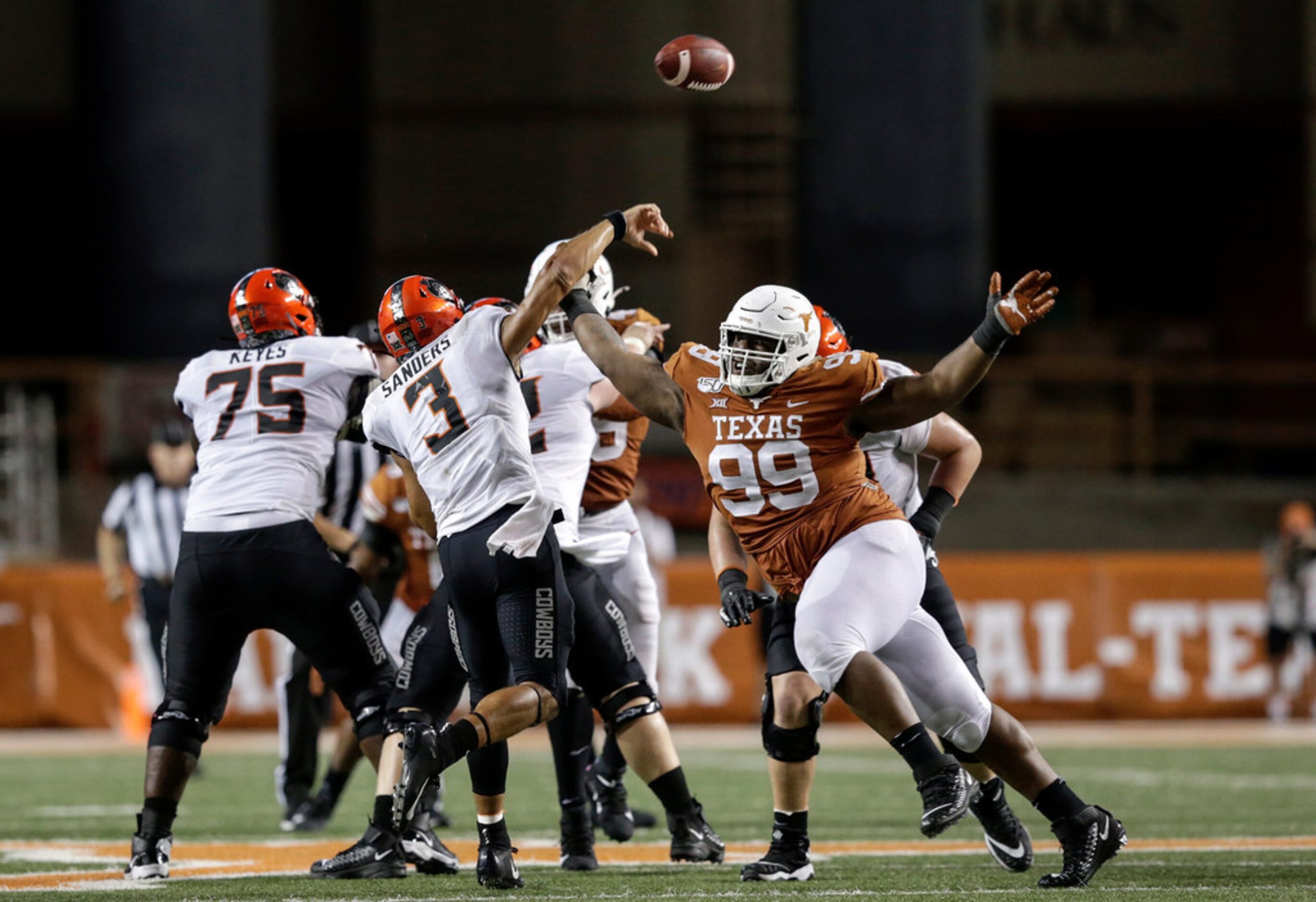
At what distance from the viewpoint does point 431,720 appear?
20.6ft

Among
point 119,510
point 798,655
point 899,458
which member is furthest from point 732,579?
point 119,510

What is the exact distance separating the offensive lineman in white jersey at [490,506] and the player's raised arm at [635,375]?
0.61 ft

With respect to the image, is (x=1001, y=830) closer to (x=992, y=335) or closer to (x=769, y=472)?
(x=769, y=472)

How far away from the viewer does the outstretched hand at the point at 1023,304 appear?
536 cm

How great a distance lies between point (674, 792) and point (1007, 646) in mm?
8477

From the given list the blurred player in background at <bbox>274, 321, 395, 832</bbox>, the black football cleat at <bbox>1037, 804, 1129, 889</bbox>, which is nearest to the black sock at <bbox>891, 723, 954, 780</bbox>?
the black football cleat at <bbox>1037, 804, 1129, 889</bbox>

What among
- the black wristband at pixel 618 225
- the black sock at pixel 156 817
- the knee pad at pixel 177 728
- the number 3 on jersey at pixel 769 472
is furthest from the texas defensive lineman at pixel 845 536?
the black sock at pixel 156 817

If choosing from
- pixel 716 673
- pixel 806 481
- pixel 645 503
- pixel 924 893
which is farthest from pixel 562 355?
pixel 645 503

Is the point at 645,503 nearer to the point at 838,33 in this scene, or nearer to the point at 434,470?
the point at 838,33

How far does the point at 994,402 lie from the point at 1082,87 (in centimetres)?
416

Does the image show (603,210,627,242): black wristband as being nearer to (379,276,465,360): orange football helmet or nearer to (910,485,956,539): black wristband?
(379,276,465,360): orange football helmet

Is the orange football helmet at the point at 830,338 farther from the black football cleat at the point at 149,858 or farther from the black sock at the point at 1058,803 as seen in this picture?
the black football cleat at the point at 149,858

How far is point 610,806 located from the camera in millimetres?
7496

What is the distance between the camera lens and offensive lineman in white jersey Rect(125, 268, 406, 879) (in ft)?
20.4
